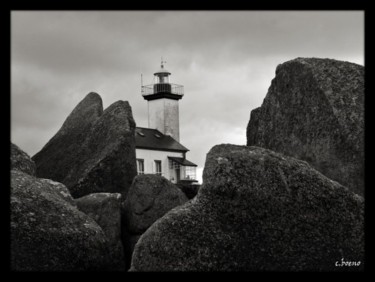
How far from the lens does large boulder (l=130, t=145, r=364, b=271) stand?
21.6 feet

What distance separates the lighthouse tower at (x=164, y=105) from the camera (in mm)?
69062

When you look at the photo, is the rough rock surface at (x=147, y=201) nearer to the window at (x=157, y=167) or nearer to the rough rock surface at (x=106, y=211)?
the rough rock surface at (x=106, y=211)

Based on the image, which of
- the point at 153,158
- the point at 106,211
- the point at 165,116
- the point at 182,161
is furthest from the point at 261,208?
the point at 165,116

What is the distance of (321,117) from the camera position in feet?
33.8

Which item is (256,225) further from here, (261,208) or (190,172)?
(190,172)

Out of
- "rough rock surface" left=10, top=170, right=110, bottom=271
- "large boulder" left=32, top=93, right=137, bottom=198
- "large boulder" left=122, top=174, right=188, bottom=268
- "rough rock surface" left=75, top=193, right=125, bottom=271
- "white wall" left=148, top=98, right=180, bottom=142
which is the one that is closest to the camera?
"rough rock surface" left=10, top=170, right=110, bottom=271

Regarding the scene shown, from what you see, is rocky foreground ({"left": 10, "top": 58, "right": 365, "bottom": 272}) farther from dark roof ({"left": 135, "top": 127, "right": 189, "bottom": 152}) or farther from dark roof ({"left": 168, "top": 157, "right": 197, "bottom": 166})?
dark roof ({"left": 168, "top": 157, "right": 197, "bottom": 166})

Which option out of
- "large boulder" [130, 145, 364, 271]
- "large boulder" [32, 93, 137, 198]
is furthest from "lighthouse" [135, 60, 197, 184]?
"large boulder" [130, 145, 364, 271]

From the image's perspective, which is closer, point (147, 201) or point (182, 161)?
point (147, 201)

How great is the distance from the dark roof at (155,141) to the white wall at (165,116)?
0.85m

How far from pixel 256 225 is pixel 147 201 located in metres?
6.22

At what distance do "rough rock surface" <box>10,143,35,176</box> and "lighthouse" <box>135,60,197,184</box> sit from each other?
48355 millimetres

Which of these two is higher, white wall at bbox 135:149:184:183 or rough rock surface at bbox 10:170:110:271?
white wall at bbox 135:149:184:183
